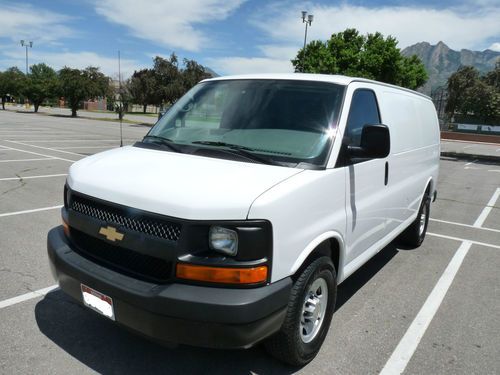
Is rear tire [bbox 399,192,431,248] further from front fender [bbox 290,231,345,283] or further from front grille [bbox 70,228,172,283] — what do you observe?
front grille [bbox 70,228,172,283]

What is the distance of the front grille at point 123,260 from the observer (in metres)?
2.47

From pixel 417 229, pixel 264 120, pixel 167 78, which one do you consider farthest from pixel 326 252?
pixel 167 78

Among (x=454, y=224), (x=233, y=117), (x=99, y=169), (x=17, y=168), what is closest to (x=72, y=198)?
(x=99, y=169)

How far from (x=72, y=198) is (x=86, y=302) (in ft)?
2.43

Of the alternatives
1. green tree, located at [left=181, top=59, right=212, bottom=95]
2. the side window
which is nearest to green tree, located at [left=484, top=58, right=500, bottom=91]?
green tree, located at [left=181, top=59, right=212, bottom=95]

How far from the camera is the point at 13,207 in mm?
6918

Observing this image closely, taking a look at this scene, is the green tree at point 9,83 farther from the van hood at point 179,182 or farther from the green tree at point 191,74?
the van hood at point 179,182

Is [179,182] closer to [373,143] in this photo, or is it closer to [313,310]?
[313,310]

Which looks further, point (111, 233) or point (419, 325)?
point (419, 325)

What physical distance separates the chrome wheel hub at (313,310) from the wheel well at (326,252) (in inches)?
6.8

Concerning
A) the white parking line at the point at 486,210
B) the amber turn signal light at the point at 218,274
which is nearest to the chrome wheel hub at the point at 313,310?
the amber turn signal light at the point at 218,274

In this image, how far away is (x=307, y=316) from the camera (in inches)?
118

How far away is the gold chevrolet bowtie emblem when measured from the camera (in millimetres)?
2576

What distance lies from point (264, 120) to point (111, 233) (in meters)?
1.49
